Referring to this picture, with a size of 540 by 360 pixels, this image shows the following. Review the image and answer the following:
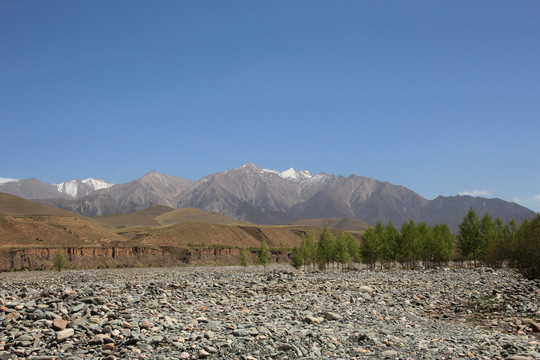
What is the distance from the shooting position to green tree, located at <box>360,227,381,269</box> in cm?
8125

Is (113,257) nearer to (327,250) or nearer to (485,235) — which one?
(327,250)

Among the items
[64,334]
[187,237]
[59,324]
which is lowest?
[187,237]

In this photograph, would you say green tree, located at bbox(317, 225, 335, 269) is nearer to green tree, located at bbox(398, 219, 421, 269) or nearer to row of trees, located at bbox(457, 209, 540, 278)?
green tree, located at bbox(398, 219, 421, 269)

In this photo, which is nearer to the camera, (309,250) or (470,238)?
(470,238)

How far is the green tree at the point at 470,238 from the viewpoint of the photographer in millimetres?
79812

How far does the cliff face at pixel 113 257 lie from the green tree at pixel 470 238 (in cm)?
8203

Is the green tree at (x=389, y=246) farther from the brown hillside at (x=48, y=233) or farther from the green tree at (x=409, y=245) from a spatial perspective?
the brown hillside at (x=48, y=233)

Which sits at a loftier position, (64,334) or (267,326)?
(64,334)

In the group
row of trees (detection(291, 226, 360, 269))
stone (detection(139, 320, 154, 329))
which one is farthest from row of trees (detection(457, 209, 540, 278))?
stone (detection(139, 320, 154, 329))

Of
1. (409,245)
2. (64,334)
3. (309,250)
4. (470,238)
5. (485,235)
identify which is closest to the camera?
(64,334)

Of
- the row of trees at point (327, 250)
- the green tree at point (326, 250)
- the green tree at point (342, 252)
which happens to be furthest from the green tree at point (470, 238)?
the green tree at point (326, 250)

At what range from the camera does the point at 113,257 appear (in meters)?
113

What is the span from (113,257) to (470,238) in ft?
305

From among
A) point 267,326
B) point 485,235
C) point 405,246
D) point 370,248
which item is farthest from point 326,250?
point 267,326
